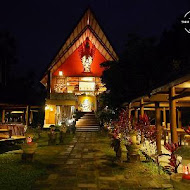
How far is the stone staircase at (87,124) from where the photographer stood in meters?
19.0

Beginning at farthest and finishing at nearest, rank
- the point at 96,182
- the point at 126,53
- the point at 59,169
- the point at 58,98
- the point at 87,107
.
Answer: the point at 87,107 → the point at 58,98 → the point at 126,53 → the point at 59,169 → the point at 96,182

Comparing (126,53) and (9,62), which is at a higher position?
(9,62)

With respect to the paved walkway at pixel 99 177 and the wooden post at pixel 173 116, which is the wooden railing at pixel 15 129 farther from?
the wooden post at pixel 173 116

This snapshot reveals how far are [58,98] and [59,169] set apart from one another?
16074mm

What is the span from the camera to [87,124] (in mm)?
20734

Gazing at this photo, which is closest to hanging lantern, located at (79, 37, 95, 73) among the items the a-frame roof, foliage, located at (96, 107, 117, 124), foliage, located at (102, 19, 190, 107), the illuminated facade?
the illuminated facade

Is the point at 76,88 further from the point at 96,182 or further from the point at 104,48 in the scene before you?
the point at 96,182

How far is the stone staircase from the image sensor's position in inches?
749

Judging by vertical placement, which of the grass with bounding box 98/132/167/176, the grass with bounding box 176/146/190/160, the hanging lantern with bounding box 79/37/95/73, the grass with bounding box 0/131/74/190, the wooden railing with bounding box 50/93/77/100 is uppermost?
the hanging lantern with bounding box 79/37/95/73

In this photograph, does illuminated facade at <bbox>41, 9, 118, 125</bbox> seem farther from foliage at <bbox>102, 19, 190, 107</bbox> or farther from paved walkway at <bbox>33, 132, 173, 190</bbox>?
paved walkway at <bbox>33, 132, 173, 190</bbox>

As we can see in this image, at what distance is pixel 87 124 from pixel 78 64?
23.6 ft

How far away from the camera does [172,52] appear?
1853cm

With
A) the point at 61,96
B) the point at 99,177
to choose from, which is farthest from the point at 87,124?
the point at 99,177

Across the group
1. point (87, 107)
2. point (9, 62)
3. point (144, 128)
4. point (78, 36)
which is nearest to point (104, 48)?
point (78, 36)
